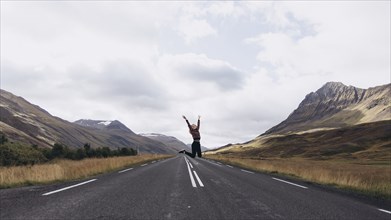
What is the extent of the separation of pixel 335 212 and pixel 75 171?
13180 mm

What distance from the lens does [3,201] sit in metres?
8.37

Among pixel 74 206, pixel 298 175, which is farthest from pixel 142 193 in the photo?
pixel 298 175

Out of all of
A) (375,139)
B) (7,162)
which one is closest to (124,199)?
(7,162)

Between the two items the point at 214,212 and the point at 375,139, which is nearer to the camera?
the point at 214,212

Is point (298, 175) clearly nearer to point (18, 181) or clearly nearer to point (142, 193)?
point (142, 193)

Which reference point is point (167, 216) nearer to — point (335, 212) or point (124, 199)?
point (124, 199)

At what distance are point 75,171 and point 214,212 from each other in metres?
12.0

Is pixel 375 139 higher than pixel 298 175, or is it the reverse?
pixel 375 139

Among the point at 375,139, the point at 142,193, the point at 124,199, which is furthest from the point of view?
the point at 375,139

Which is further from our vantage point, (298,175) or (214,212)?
(298,175)

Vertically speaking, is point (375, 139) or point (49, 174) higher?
point (375, 139)

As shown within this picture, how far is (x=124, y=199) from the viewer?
930 cm

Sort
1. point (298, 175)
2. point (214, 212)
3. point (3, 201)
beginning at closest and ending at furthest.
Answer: point (214, 212)
point (3, 201)
point (298, 175)

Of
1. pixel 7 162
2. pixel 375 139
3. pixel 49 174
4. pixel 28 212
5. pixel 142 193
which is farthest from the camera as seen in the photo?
pixel 375 139
